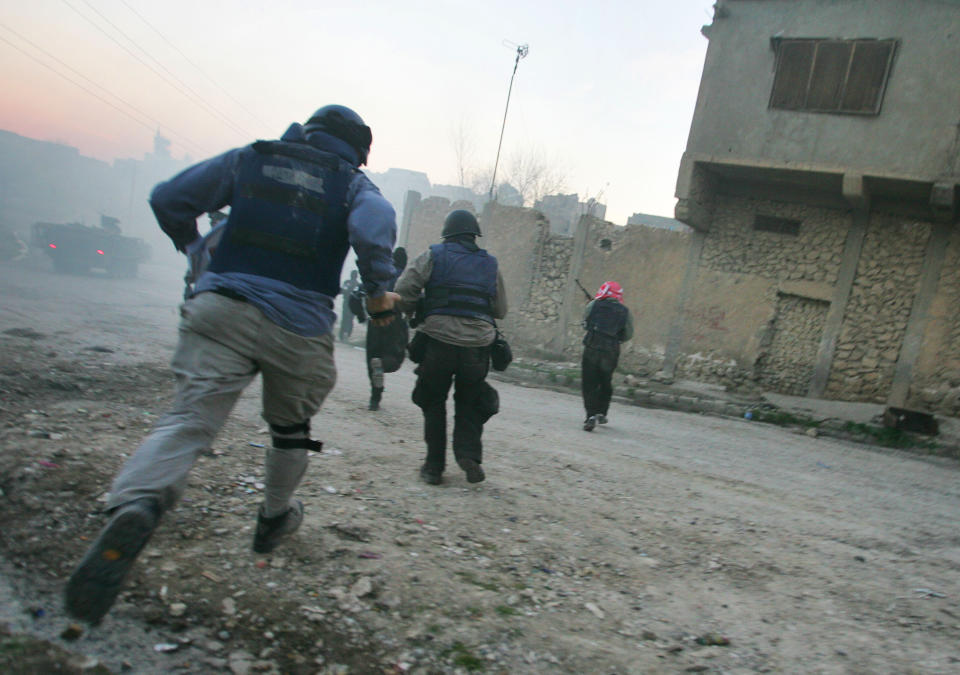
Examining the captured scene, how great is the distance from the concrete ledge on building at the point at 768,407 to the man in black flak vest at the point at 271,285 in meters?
8.58

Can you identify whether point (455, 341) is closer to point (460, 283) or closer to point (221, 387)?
point (460, 283)

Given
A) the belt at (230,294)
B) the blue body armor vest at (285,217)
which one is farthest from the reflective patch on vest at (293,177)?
the belt at (230,294)

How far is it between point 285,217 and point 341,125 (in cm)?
51

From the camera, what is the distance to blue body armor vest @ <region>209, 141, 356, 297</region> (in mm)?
2260

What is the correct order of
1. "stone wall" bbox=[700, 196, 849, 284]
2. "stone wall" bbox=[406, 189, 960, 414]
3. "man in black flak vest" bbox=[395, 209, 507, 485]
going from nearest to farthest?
"man in black flak vest" bbox=[395, 209, 507, 485], "stone wall" bbox=[406, 189, 960, 414], "stone wall" bbox=[700, 196, 849, 284]

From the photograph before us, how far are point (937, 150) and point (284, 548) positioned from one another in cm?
1190

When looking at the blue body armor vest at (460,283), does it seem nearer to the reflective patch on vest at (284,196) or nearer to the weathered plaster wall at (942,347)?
the reflective patch on vest at (284,196)

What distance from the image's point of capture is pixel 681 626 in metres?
2.43

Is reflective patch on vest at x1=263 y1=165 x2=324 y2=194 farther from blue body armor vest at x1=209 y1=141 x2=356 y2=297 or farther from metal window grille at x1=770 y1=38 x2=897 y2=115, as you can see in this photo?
metal window grille at x1=770 y1=38 x2=897 y2=115

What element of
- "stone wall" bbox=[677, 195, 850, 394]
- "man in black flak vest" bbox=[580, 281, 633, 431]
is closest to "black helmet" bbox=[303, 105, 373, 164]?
"man in black flak vest" bbox=[580, 281, 633, 431]

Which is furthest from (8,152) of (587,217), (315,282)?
(315,282)

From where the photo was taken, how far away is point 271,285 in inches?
88.0

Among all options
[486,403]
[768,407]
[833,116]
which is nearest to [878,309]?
[768,407]

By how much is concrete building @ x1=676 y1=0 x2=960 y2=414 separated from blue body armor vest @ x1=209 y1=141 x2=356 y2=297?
10.8 metres
